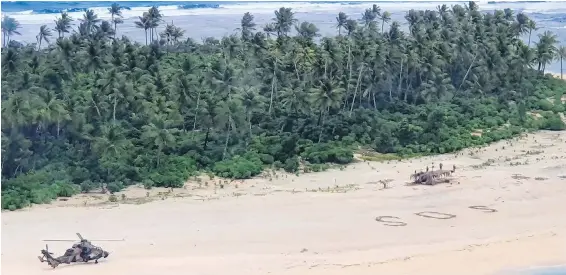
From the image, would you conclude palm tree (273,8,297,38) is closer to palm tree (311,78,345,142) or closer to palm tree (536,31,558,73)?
palm tree (536,31,558,73)

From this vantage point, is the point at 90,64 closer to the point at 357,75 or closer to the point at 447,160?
the point at 357,75

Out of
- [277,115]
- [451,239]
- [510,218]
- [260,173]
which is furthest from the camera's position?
[277,115]

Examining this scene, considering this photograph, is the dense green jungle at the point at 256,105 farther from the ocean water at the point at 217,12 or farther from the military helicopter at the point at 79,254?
the ocean water at the point at 217,12

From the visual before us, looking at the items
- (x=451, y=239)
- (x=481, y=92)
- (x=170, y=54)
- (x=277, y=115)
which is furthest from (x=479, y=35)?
(x=451, y=239)

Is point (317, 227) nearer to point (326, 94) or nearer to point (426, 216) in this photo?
point (426, 216)

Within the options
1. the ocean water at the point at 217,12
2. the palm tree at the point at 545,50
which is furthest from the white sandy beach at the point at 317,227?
the ocean water at the point at 217,12

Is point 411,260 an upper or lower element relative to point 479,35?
lower
